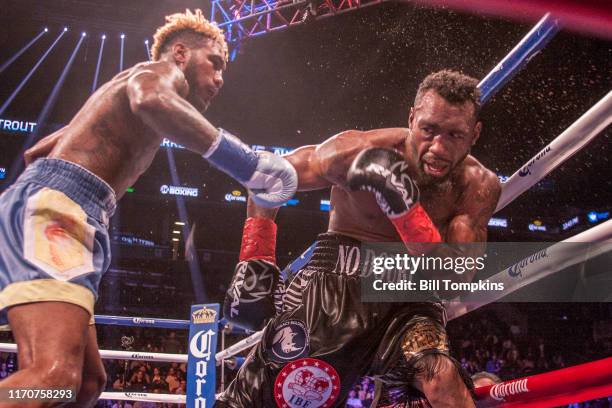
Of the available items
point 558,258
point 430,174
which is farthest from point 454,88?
point 558,258

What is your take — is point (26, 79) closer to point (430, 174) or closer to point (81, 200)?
point (81, 200)

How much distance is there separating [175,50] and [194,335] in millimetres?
1505

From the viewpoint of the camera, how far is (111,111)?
4.42 feet

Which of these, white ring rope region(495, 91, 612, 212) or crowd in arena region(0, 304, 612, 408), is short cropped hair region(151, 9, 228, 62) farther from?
crowd in arena region(0, 304, 612, 408)

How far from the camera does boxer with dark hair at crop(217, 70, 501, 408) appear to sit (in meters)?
1.28

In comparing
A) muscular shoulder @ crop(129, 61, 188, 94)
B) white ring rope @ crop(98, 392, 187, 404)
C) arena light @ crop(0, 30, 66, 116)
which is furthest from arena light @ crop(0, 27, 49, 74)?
muscular shoulder @ crop(129, 61, 188, 94)

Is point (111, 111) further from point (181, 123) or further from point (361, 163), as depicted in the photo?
point (361, 163)

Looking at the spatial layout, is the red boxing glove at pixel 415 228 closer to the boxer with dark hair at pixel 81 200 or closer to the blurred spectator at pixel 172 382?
the boxer with dark hair at pixel 81 200

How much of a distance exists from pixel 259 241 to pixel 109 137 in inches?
17.7

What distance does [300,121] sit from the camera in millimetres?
6645

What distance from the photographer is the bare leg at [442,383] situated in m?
1.21

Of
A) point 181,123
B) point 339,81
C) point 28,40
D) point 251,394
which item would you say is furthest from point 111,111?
point 339,81

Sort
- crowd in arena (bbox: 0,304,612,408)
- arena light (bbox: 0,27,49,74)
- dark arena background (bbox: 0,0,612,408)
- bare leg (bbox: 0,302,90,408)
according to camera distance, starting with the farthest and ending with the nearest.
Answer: crowd in arena (bbox: 0,304,612,408)
arena light (bbox: 0,27,49,74)
dark arena background (bbox: 0,0,612,408)
bare leg (bbox: 0,302,90,408)

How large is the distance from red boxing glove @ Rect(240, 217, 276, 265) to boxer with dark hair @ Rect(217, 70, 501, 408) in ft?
0.33
